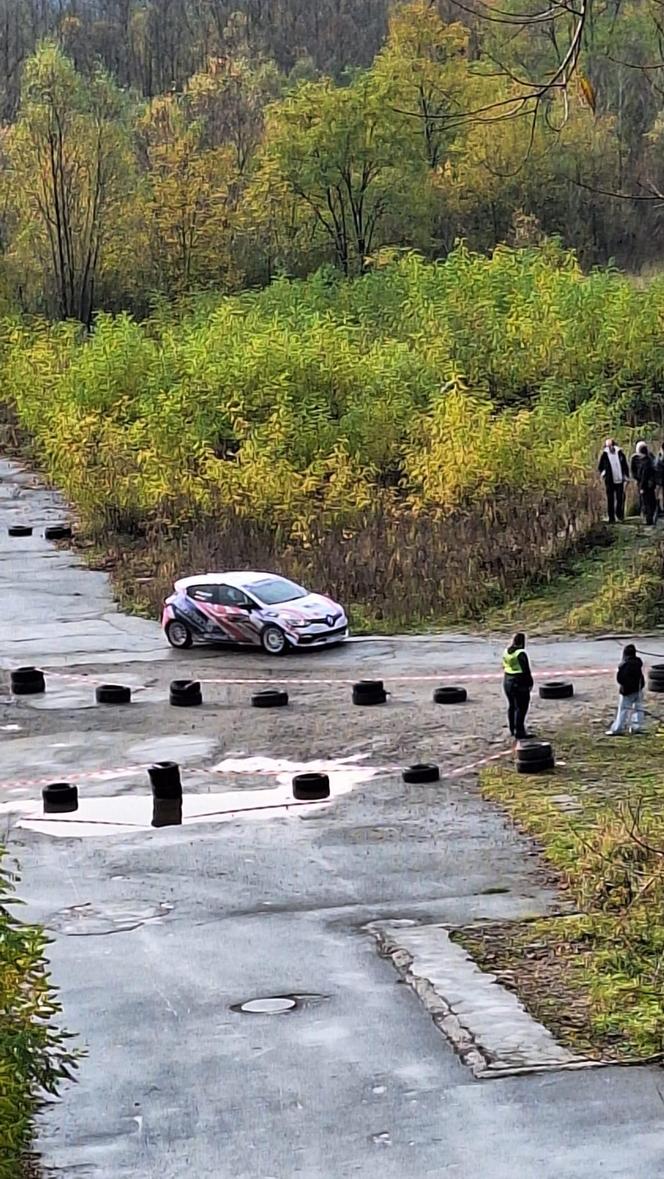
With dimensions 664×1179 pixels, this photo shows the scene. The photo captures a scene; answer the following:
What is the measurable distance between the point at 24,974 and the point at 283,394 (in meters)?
37.8

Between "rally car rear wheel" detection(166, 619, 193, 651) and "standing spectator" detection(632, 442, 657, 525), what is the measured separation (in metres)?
9.74

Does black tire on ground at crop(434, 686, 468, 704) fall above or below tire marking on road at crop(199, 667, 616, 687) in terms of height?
above

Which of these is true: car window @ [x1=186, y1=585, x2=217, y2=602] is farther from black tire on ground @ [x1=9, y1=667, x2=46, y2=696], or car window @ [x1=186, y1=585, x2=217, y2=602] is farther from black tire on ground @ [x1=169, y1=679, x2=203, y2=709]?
black tire on ground @ [x1=169, y1=679, x2=203, y2=709]

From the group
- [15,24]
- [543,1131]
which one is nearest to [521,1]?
[543,1131]

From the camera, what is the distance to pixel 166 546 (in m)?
38.9

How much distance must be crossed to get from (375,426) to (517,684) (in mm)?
23006

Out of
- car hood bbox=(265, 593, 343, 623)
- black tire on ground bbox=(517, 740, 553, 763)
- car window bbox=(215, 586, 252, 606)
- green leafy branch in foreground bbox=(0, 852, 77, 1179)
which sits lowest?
black tire on ground bbox=(517, 740, 553, 763)

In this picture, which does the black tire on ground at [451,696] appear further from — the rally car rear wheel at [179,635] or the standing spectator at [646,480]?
the standing spectator at [646,480]

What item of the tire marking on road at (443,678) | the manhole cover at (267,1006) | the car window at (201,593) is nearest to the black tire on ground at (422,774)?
the tire marking on road at (443,678)

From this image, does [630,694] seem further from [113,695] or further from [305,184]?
[305,184]

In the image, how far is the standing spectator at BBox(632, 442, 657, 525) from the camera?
32.9 metres

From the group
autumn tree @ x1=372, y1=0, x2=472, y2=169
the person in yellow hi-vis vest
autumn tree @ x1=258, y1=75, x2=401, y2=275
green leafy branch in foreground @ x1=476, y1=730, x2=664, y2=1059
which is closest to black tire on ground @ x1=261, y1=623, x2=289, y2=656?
the person in yellow hi-vis vest

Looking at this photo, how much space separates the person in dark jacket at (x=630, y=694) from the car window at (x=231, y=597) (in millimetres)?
9013

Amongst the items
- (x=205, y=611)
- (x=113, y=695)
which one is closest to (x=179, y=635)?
(x=205, y=611)
